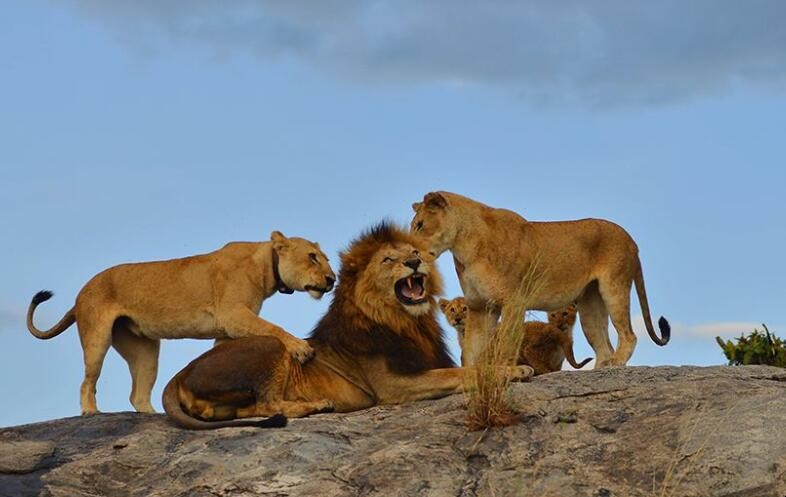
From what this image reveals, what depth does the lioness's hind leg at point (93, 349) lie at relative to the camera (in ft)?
41.6

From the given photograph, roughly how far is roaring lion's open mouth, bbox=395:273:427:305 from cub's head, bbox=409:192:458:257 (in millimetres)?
2591

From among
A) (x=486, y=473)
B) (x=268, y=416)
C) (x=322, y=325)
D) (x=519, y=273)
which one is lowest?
(x=486, y=473)

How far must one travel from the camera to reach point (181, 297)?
12.6 metres

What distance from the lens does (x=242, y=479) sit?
8180 mm

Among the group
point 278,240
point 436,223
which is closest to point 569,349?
point 436,223

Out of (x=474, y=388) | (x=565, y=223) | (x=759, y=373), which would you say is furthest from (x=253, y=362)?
(x=565, y=223)

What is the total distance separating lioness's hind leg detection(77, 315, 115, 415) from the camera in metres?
12.7

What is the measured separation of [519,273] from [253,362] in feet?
13.0

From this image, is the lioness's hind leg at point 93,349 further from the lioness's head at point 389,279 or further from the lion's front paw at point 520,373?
the lion's front paw at point 520,373

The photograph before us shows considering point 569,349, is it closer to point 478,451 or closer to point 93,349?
point 93,349

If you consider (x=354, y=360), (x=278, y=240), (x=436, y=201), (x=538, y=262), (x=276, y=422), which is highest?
(x=436, y=201)

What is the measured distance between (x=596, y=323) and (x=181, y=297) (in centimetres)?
402

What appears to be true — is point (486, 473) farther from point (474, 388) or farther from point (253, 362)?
point (253, 362)

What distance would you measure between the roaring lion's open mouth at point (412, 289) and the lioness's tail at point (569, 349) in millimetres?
5476
